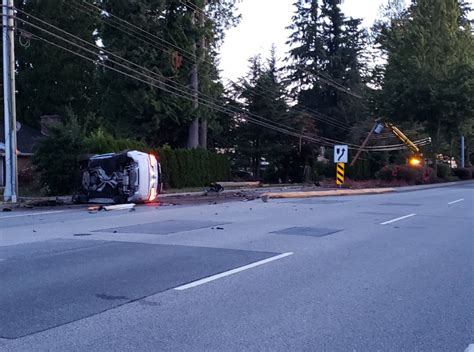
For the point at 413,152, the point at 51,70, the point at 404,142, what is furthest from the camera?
the point at 404,142

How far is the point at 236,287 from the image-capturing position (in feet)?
24.8

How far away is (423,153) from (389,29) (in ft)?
40.4

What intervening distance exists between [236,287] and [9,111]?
18.8m

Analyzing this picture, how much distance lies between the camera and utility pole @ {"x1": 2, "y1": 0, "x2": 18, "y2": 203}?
2297 cm

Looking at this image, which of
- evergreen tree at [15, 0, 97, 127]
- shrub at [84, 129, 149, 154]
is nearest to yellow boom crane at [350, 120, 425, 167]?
shrub at [84, 129, 149, 154]

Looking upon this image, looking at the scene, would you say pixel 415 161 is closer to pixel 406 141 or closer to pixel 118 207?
pixel 406 141

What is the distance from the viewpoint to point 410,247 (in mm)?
11211

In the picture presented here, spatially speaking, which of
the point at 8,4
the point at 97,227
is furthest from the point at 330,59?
the point at 97,227

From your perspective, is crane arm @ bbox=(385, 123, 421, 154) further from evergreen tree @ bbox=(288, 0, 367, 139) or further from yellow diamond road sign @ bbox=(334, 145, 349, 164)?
yellow diamond road sign @ bbox=(334, 145, 349, 164)

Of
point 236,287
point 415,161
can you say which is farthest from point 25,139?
point 236,287

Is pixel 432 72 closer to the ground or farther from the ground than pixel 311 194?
farther from the ground

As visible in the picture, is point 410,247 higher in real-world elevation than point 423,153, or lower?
lower

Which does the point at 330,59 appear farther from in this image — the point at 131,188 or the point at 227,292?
the point at 227,292

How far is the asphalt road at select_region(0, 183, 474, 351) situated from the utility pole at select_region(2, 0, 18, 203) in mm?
9350
